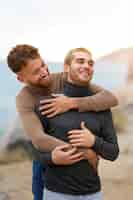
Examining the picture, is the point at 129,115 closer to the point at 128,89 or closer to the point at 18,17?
the point at 128,89

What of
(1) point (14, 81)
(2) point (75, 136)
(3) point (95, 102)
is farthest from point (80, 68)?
(1) point (14, 81)

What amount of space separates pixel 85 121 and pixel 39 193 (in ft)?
1.58

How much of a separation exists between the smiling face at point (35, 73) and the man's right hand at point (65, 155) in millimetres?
266

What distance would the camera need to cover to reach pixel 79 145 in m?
1.32

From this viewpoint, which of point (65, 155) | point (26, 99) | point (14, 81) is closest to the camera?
point (65, 155)

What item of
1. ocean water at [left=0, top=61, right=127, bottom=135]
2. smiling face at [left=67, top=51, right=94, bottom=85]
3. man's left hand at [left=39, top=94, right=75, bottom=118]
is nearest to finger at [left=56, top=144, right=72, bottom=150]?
man's left hand at [left=39, top=94, right=75, bottom=118]

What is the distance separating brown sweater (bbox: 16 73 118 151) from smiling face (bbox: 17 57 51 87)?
28 mm

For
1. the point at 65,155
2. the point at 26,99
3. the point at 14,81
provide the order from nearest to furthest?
1. the point at 65,155
2. the point at 26,99
3. the point at 14,81

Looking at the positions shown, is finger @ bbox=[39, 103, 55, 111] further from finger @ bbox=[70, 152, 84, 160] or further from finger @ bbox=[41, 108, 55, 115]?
finger @ bbox=[70, 152, 84, 160]

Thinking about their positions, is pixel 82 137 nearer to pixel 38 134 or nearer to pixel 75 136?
pixel 75 136

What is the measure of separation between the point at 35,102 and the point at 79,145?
226 millimetres

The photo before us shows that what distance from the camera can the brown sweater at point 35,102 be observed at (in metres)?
1.33

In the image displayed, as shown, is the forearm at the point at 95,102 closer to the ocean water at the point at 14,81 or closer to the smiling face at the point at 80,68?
the smiling face at the point at 80,68

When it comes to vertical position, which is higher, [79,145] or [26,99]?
[26,99]
